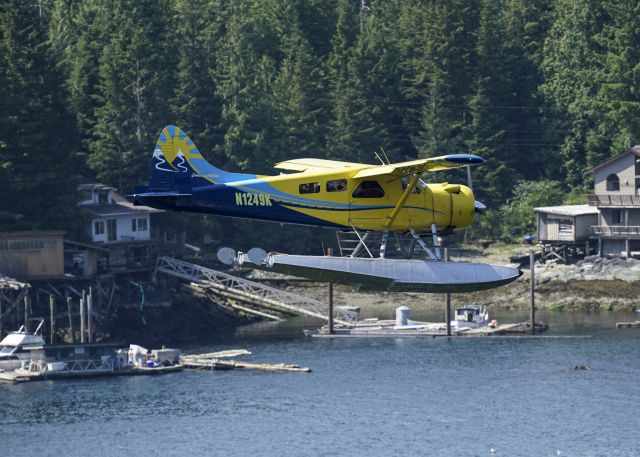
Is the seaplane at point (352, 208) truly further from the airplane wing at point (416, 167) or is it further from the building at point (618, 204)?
the building at point (618, 204)

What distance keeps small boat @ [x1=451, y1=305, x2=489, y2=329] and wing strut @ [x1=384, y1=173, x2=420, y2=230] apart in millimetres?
51863

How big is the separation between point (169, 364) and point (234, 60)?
3281cm

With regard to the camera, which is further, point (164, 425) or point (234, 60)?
point (234, 60)

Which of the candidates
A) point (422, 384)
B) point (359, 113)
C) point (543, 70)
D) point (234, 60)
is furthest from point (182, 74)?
point (422, 384)

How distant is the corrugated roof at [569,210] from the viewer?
400 ft

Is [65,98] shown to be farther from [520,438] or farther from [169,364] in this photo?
[520,438]

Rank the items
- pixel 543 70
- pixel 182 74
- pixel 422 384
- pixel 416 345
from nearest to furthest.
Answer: pixel 422 384 < pixel 416 345 < pixel 182 74 < pixel 543 70

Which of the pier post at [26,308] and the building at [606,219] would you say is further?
the building at [606,219]

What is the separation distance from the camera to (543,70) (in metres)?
140

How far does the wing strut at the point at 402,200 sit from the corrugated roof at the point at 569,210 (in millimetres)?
66771

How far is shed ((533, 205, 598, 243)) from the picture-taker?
4786 inches

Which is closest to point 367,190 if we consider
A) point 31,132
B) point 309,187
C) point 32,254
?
point 309,187

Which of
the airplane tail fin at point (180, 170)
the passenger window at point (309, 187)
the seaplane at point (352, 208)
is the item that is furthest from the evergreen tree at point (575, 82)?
the passenger window at point (309, 187)

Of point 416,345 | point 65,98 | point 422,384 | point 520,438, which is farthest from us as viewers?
point 65,98
